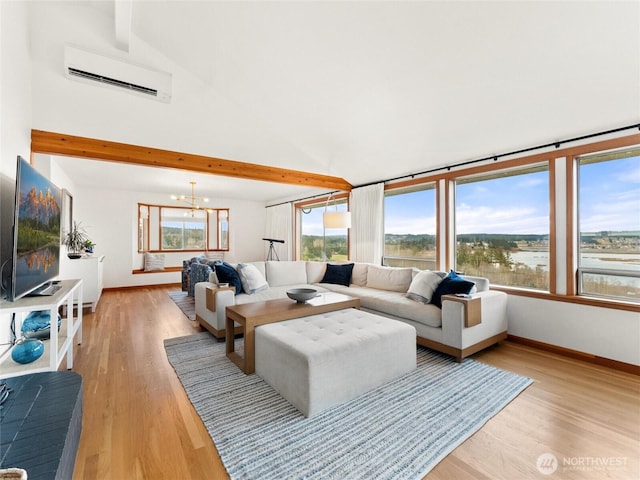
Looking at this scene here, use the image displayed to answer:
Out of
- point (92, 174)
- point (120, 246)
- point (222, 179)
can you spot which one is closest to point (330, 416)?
point (222, 179)

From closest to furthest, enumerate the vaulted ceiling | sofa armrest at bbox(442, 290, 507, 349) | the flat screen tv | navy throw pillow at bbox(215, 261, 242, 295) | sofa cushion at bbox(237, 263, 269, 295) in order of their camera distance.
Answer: the flat screen tv → the vaulted ceiling → sofa armrest at bbox(442, 290, 507, 349) → navy throw pillow at bbox(215, 261, 242, 295) → sofa cushion at bbox(237, 263, 269, 295)

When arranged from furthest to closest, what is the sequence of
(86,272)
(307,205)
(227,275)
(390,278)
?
(307,205), (86,272), (390,278), (227,275)

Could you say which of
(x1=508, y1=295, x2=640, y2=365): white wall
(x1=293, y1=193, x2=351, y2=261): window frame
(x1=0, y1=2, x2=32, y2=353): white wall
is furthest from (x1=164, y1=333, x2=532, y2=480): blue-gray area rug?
(x1=293, y1=193, x2=351, y2=261): window frame

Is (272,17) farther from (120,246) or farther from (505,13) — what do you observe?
(120,246)

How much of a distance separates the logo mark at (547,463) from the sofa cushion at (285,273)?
11.4 feet

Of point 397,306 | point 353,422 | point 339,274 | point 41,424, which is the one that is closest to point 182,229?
point 339,274

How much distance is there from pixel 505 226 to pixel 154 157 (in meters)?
4.66

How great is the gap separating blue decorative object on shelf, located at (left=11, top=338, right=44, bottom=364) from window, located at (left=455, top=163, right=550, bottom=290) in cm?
449

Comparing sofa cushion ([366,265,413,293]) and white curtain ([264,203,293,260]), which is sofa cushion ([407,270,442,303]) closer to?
sofa cushion ([366,265,413,293])

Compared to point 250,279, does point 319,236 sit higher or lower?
higher

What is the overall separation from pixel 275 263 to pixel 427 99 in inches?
122

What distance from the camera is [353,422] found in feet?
6.04

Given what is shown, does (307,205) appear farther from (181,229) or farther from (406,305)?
(406,305)

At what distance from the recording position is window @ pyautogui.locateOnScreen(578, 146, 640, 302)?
271cm
